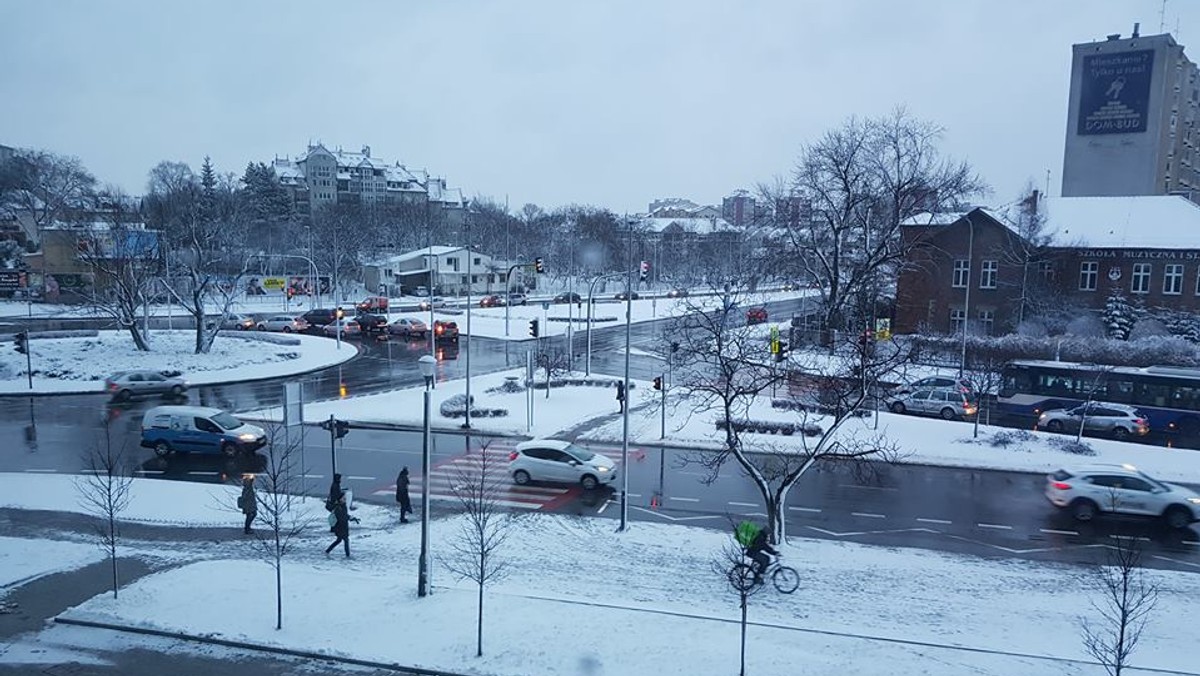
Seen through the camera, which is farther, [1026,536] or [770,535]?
[1026,536]

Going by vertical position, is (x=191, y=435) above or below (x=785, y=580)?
above

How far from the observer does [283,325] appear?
56.6 meters

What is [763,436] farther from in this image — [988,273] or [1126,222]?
[1126,222]

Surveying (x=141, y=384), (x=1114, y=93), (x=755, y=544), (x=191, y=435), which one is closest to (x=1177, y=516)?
(x=755, y=544)

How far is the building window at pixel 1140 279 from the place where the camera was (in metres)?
47.2

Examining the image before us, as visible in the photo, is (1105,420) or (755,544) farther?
(1105,420)

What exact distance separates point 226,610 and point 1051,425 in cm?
2987

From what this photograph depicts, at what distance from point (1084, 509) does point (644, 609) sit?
13447 mm

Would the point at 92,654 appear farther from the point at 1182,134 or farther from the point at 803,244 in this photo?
the point at 1182,134

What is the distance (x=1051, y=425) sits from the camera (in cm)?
3042

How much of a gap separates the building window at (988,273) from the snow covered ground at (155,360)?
1607 inches

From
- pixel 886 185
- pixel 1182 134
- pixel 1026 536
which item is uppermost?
pixel 1182 134

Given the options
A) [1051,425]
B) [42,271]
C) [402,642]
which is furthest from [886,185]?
[42,271]

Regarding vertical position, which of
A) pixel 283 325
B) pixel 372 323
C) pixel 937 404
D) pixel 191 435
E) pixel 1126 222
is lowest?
pixel 191 435
